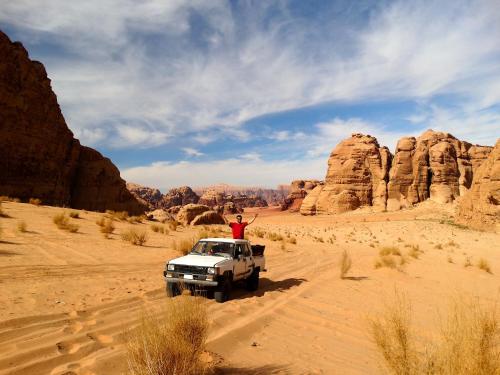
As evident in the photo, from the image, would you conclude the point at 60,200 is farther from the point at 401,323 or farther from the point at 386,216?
the point at 386,216

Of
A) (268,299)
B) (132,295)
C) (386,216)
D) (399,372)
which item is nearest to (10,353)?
(132,295)

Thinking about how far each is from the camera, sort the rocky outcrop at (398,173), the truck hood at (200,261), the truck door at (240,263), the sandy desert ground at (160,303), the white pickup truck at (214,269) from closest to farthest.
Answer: the sandy desert ground at (160,303)
the white pickup truck at (214,269)
the truck hood at (200,261)
the truck door at (240,263)
the rocky outcrop at (398,173)

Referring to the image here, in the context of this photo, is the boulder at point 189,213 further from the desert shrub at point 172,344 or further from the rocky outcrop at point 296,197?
the rocky outcrop at point 296,197

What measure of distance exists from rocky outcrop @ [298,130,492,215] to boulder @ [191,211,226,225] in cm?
3244

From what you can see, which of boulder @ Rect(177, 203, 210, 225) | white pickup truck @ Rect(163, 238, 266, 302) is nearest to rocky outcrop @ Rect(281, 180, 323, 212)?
boulder @ Rect(177, 203, 210, 225)

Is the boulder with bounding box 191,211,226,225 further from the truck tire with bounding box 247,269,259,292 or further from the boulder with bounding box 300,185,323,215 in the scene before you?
the boulder with bounding box 300,185,323,215

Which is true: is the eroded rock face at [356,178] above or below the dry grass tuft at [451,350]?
above

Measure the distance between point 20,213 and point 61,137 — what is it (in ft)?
50.3

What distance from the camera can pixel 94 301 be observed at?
27.2ft

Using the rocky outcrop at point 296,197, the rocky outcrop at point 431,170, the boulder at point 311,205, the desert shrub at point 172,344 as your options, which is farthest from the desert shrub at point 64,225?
the rocky outcrop at point 296,197

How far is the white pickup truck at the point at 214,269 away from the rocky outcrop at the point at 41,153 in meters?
23.9

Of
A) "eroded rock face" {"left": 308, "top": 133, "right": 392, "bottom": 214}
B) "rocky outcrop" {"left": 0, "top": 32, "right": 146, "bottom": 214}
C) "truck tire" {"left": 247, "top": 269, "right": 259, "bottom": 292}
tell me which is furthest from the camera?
"eroded rock face" {"left": 308, "top": 133, "right": 392, "bottom": 214}

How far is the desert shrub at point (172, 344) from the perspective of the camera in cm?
385

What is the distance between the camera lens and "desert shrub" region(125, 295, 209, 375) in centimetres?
385
